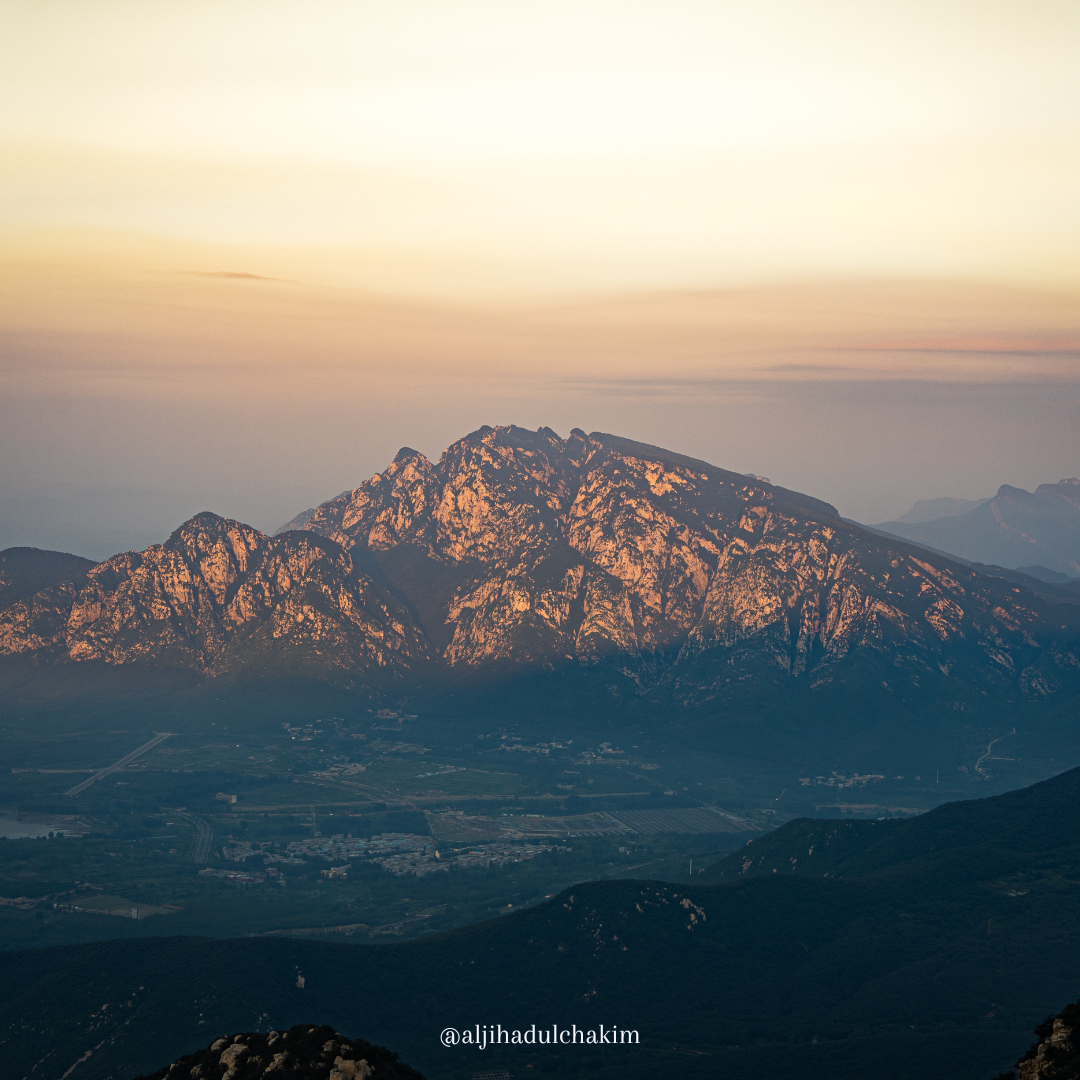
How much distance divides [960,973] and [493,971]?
200 ft

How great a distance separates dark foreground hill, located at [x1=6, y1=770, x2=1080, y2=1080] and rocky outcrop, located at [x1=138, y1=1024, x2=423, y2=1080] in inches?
1827

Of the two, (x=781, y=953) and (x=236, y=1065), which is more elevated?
(x=236, y=1065)

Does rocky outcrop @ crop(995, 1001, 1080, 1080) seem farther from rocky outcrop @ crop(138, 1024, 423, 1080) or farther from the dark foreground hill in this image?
the dark foreground hill

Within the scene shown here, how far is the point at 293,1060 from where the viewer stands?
105m

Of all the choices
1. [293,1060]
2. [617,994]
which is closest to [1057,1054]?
[293,1060]

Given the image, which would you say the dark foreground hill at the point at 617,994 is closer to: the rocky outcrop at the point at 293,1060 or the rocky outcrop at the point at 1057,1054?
the rocky outcrop at the point at 293,1060

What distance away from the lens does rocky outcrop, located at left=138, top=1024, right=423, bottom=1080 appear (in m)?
103

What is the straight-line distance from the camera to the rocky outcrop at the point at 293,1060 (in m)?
103

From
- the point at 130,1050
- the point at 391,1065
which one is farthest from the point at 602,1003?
the point at 391,1065

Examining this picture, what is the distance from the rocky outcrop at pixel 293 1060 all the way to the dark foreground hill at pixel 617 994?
46411 millimetres

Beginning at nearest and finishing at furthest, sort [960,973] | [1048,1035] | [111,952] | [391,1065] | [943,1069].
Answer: [1048,1035], [391,1065], [943,1069], [960,973], [111,952]

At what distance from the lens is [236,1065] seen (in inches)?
4291

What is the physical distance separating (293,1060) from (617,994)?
83.2m

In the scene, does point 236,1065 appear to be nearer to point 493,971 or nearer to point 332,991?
point 332,991
